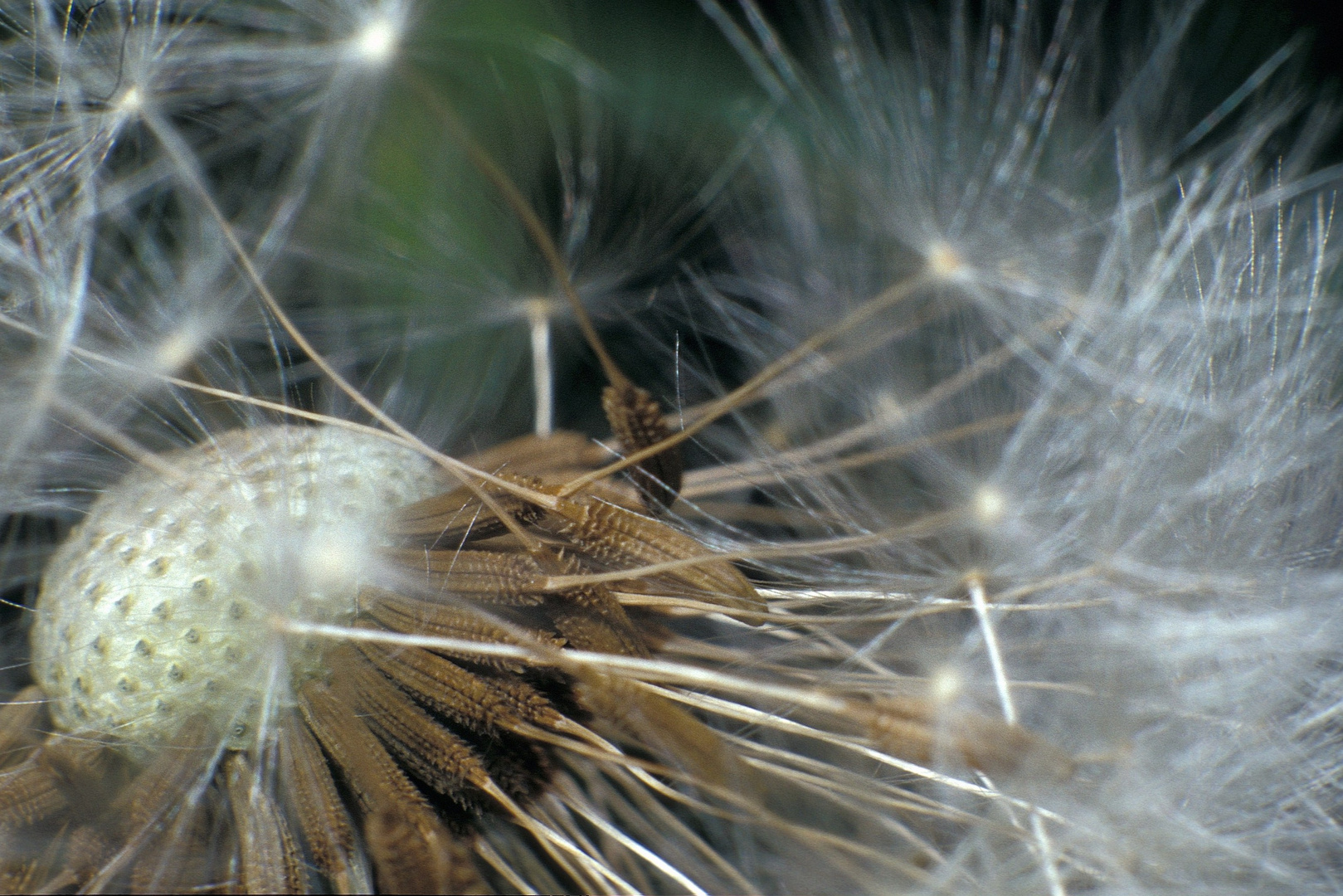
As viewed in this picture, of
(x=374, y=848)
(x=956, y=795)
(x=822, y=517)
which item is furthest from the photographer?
(x=822, y=517)

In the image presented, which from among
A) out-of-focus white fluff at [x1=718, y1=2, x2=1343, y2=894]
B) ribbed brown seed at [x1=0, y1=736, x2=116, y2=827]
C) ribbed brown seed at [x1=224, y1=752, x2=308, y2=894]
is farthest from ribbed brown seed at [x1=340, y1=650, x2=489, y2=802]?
out-of-focus white fluff at [x1=718, y1=2, x2=1343, y2=894]

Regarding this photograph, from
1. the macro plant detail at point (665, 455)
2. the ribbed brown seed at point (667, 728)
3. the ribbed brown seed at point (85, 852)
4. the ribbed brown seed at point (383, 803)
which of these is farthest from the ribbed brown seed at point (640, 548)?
the ribbed brown seed at point (85, 852)


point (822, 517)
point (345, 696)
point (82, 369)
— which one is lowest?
point (345, 696)

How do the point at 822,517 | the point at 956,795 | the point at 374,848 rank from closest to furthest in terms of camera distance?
1. the point at 374,848
2. the point at 956,795
3. the point at 822,517

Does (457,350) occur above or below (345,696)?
above

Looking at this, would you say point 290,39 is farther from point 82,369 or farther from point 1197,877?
point 1197,877

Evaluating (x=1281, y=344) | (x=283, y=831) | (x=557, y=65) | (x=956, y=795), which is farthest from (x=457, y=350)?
(x=1281, y=344)
